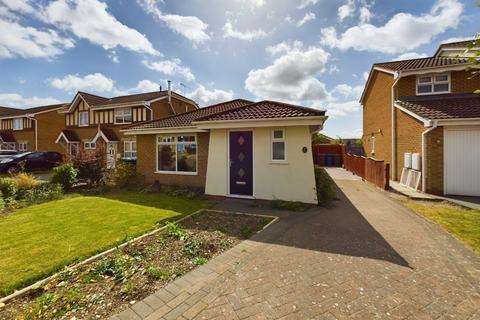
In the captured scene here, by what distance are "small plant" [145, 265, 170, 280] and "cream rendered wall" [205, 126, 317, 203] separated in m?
5.47

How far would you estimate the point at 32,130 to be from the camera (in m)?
30.1

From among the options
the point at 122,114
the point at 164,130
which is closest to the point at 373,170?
the point at 164,130

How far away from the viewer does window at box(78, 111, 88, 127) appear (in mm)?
25609

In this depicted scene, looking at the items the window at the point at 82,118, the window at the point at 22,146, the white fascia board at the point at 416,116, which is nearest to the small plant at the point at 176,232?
the white fascia board at the point at 416,116

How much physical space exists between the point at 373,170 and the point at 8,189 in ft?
56.6

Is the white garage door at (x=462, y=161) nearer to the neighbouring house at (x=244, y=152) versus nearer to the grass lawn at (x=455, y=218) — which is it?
the grass lawn at (x=455, y=218)

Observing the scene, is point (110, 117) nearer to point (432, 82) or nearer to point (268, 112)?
point (268, 112)

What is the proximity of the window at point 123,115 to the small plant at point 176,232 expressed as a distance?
20184 mm

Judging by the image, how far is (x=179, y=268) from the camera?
401cm

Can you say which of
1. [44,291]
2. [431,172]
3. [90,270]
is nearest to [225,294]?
[90,270]

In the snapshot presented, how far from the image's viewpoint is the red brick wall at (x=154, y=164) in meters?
10.4

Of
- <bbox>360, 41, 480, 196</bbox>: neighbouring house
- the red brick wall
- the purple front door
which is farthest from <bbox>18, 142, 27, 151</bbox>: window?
<bbox>360, 41, 480, 196</bbox>: neighbouring house

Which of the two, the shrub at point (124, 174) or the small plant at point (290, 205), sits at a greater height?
the shrub at point (124, 174)

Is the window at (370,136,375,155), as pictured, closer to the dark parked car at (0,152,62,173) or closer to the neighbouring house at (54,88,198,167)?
the neighbouring house at (54,88,198,167)
